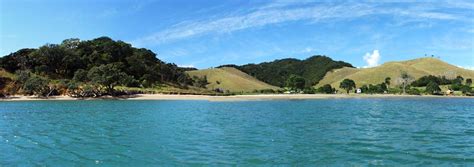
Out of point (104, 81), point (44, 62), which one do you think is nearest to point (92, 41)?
point (44, 62)

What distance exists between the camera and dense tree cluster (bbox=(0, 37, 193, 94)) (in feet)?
381

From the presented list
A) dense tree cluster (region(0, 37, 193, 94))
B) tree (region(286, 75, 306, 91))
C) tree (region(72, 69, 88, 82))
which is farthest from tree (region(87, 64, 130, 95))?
tree (region(286, 75, 306, 91))

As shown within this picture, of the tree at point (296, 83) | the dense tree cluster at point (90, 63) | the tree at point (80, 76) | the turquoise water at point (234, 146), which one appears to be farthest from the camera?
the tree at point (296, 83)

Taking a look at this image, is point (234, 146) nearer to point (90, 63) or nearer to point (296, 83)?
point (90, 63)

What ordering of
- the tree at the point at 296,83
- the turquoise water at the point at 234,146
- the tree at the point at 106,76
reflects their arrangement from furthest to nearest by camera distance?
1. the tree at the point at 296,83
2. the tree at the point at 106,76
3. the turquoise water at the point at 234,146

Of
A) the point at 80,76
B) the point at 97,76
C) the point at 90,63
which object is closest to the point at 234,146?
the point at 97,76

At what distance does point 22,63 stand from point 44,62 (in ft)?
20.0

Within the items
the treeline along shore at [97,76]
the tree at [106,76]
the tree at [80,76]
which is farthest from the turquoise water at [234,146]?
the tree at [80,76]

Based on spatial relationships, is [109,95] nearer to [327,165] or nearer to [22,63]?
[22,63]

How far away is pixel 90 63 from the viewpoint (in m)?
141

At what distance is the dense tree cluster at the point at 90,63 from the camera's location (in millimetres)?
116062

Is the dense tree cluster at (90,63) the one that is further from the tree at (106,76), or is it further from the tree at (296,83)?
the tree at (296,83)

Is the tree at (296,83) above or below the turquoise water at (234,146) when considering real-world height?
above

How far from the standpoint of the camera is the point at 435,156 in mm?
18297
